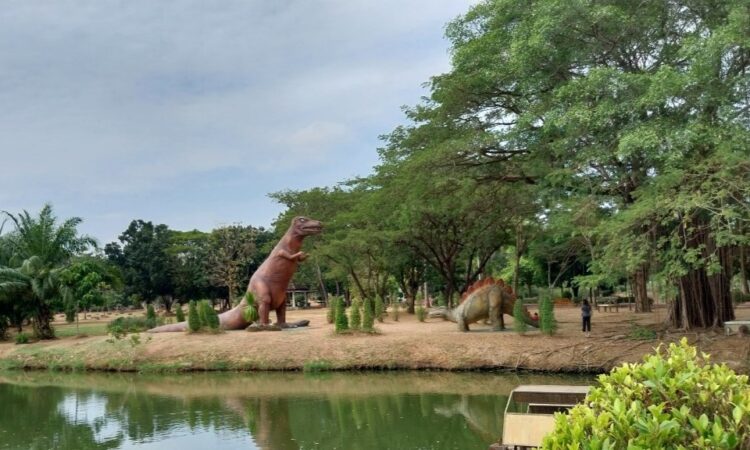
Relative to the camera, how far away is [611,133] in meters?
13.2

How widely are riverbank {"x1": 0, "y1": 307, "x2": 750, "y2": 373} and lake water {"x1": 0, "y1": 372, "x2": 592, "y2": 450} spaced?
1.66ft

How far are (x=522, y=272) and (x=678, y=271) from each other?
3627cm

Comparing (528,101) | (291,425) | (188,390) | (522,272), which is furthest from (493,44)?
Answer: (522,272)

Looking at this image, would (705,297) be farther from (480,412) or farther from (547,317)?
(480,412)

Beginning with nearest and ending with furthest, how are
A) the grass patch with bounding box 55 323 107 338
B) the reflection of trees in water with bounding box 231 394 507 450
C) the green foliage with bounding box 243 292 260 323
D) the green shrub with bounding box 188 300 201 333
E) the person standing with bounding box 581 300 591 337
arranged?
1. the reflection of trees in water with bounding box 231 394 507 450
2. the person standing with bounding box 581 300 591 337
3. the green shrub with bounding box 188 300 201 333
4. the green foliage with bounding box 243 292 260 323
5. the grass patch with bounding box 55 323 107 338

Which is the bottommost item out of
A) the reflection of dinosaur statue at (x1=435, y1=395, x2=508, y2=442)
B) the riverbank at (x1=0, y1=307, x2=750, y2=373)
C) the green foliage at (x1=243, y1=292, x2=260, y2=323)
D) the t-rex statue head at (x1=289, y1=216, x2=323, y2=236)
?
the reflection of dinosaur statue at (x1=435, y1=395, x2=508, y2=442)

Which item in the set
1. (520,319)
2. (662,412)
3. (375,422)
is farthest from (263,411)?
(662,412)

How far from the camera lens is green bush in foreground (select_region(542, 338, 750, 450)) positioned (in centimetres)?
291

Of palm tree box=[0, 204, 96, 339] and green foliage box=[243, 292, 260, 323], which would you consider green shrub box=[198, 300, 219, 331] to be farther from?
palm tree box=[0, 204, 96, 339]

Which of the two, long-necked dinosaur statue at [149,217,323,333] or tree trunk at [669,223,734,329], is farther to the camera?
long-necked dinosaur statue at [149,217,323,333]

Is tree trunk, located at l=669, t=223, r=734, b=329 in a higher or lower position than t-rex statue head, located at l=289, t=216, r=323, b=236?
lower

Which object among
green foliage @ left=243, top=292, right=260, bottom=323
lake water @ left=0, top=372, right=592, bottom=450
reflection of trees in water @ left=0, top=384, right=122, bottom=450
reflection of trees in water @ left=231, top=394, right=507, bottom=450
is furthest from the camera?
green foliage @ left=243, top=292, right=260, bottom=323

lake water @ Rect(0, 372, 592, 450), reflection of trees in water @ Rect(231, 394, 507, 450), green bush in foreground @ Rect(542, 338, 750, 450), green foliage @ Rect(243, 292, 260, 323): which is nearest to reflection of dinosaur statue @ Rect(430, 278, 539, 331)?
lake water @ Rect(0, 372, 592, 450)

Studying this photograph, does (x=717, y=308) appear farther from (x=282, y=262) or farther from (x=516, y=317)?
(x=282, y=262)
